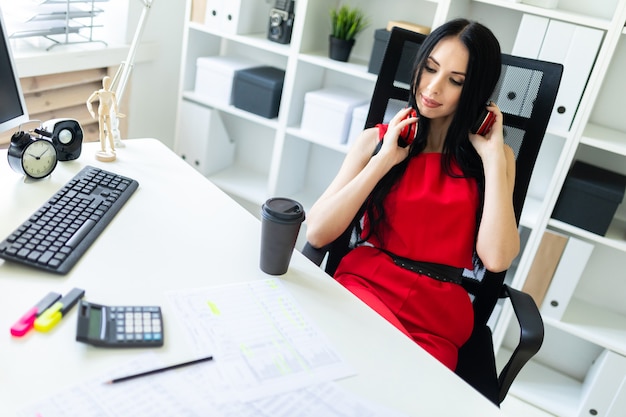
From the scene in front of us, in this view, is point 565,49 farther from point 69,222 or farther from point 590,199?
point 69,222

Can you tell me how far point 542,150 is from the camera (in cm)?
236

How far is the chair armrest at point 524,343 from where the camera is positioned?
4.39 feet

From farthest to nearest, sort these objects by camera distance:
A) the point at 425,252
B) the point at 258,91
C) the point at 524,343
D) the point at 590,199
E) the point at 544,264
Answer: the point at 258,91
the point at 544,264
the point at 590,199
the point at 425,252
the point at 524,343

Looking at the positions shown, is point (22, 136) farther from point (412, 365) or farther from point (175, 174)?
point (412, 365)

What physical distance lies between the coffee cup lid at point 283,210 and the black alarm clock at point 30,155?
0.60 metres

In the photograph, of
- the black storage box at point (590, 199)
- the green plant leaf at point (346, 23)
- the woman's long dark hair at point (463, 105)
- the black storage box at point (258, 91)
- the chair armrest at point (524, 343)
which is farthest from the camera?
the black storage box at point (258, 91)

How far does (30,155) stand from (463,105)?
1.03 metres

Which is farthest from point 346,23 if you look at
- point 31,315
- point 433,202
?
point 31,315

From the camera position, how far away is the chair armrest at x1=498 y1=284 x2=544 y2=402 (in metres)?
1.34

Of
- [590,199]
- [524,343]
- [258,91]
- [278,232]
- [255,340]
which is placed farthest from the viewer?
[258,91]

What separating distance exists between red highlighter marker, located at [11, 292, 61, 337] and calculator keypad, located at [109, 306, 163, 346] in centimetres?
10

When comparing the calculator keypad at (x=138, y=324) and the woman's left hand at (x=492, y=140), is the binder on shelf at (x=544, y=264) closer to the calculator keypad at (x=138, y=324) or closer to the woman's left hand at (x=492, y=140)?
the woman's left hand at (x=492, y=140)

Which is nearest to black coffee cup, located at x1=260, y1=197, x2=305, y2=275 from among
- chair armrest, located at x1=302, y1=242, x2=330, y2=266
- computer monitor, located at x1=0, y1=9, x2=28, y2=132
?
chair armrest, located at x1=302, y1=242, x2=330, y2=266

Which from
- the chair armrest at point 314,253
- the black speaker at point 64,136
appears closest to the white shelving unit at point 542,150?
the chair armrest at point 314,253
